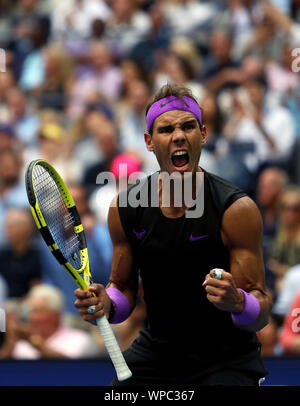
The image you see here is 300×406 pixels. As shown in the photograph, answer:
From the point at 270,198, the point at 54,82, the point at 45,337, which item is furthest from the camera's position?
the point at 54,82

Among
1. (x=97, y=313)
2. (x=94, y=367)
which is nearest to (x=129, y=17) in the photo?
(x=94, y=367)

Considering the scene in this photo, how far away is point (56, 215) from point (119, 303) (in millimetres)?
529

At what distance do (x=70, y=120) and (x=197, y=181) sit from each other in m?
4.42

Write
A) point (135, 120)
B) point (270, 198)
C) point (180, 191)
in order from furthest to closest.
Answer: point (135, 120), point (270, 198), point (180, 191)

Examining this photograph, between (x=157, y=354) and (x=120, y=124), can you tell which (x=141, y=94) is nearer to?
(x=120, y=124)

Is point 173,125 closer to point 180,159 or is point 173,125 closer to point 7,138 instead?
Answer: point 180,159

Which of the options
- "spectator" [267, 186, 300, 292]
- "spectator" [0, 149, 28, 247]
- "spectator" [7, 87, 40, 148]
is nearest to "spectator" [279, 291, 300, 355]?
A: "spectator" [267, 186, 300, 292]

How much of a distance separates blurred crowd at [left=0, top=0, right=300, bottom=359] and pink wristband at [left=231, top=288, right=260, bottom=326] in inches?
83.2

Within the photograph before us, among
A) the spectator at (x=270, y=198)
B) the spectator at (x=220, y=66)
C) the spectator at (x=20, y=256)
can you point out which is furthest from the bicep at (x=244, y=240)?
the spectator at (x=220, y=66)

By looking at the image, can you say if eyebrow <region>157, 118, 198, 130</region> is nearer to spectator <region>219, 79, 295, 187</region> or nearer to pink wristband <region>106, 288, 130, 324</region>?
pink wristband <region>106, 288, 130, 324</region>

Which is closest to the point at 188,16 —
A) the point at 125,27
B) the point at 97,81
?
the point at 125,27

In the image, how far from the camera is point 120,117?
750 centimetres

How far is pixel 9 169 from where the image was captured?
284 inches

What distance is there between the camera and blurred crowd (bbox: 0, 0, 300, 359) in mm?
5883
